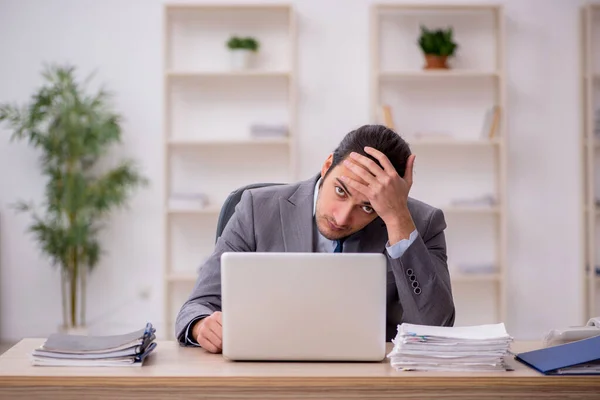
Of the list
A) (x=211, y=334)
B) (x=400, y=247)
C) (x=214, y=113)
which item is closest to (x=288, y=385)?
(x=211, y=334)

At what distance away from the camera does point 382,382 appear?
1527 mm

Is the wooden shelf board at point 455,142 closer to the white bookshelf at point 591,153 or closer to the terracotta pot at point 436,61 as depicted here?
the terracotta pot at point 436,61

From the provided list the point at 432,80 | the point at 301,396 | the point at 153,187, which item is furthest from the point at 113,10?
the point at 301,396

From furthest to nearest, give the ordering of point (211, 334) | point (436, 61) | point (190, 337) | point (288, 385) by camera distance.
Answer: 1. point (436, 61)
2. point (190, 337)
3. point (211, 334)
4. point (288, 385)

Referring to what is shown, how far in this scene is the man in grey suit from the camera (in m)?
1.94

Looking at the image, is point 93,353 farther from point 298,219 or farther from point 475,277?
point 475,277

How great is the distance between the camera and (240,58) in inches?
192

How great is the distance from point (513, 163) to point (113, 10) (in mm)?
2789

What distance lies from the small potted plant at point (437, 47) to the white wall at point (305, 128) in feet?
1.35

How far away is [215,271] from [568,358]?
3.07 feet

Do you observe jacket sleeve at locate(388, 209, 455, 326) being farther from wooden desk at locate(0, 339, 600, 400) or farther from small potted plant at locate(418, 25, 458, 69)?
small potted plant at locate(418, 25, 458, 69)

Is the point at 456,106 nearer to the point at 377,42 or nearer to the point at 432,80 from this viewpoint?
the point at 432,80

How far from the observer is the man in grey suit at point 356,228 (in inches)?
76.2

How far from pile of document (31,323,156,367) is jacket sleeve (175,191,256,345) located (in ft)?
0.84
